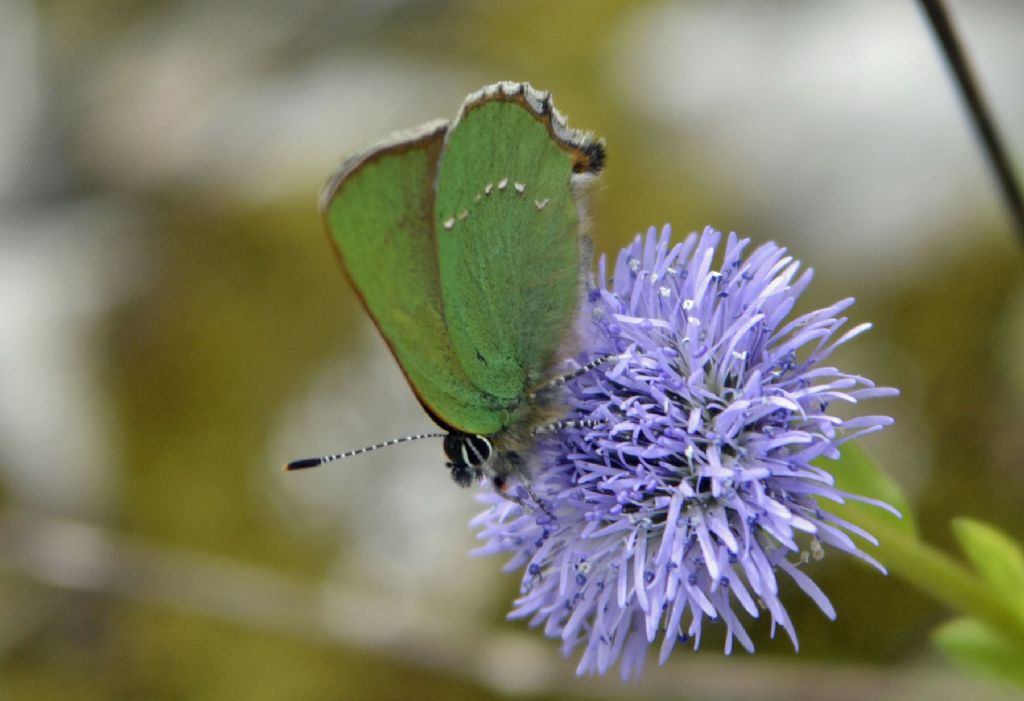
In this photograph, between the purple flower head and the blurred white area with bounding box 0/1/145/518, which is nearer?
the purple flower head

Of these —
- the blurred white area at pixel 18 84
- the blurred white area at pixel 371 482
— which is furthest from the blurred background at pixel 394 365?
the blurred white area at pixel 18 84

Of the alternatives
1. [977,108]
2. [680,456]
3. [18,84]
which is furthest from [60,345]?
[977,108]

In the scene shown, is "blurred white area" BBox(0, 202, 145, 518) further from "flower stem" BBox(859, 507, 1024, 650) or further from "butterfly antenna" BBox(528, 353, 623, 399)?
"flower stem" BBox(859, 507, 1024, 650)

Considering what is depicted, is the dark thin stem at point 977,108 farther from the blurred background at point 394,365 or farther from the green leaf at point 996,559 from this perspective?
the blurred background at point 394,365

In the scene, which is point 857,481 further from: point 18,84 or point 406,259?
point 18,84

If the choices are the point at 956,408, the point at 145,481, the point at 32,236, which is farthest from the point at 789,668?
the point at 32,236

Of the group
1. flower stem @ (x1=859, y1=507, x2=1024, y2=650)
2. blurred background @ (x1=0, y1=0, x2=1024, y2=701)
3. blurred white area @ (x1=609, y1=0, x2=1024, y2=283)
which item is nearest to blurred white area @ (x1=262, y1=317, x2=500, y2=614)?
blurred background @ (x1=0, y1=0, x2=1024, y2=701)
